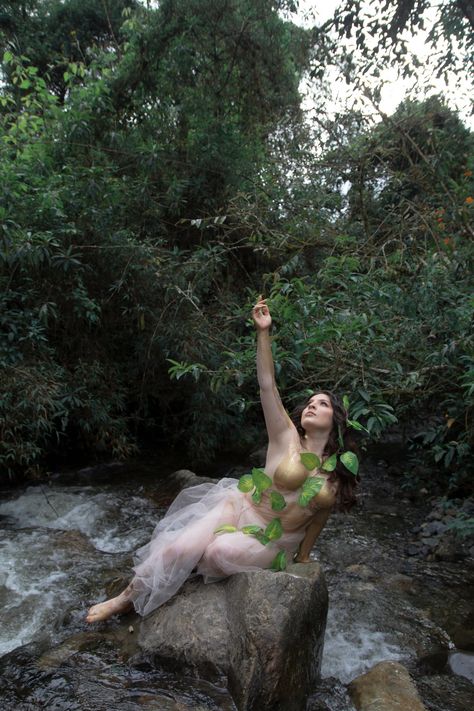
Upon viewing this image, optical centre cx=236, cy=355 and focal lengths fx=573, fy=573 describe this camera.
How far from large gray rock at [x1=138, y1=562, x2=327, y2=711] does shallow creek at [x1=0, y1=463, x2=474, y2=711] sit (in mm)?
105

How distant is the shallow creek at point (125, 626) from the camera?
2934 millimetres

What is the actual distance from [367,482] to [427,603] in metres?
2.91

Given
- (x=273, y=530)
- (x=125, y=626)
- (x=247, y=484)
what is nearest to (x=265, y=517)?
(x=273, y=530)

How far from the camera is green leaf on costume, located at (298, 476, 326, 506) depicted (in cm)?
317

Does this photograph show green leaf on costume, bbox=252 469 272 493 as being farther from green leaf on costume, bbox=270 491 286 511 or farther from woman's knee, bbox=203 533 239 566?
woman's knee, bbox=203 533 239 566

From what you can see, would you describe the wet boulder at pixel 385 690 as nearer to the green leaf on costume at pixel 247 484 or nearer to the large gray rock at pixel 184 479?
the green leaf on costume at pixel 247 484

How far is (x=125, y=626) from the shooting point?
11.2 feet

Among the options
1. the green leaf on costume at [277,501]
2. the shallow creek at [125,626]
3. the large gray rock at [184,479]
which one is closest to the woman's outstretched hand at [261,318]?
the green leaf on costume at [277,501]

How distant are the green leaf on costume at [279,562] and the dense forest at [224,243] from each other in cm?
103

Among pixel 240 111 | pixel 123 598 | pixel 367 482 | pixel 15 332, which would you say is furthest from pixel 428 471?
pixel 240 111

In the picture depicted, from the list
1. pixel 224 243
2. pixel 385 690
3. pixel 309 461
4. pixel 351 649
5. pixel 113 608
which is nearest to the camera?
pixel 385 690

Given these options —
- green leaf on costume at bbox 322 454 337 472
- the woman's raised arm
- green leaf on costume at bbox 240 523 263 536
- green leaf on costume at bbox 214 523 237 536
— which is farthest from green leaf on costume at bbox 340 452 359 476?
green leaf on costume at bbox 214 523 237 536

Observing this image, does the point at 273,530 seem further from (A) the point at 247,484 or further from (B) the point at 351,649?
(B) the point at 351,649

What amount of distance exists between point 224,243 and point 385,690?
550cm
